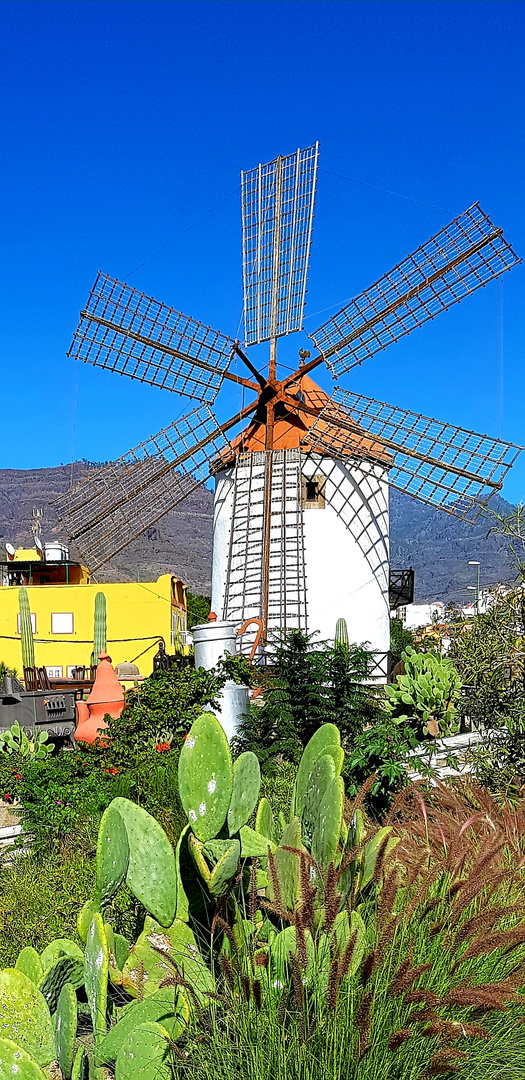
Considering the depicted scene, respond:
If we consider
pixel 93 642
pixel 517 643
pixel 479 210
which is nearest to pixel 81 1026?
pixel 517 643

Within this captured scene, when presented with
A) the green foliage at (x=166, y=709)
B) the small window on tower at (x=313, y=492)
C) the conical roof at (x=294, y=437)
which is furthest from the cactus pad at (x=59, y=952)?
the conical roof at (x=294, y=437)

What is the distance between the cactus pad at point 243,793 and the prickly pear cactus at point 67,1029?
29.6 inches

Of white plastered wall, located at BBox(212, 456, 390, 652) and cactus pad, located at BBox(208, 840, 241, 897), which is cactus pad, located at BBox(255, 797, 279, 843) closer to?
cactus pad, located at BBox(208, 840, 241, 897)

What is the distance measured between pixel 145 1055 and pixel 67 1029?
319mm

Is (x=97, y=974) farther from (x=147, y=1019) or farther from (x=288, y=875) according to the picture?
(x=288, y=875)

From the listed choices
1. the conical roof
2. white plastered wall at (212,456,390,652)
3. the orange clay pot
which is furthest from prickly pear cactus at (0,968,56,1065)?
the conical roof

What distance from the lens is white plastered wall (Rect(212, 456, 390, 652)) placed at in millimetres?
14844

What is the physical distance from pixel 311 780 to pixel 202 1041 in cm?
86

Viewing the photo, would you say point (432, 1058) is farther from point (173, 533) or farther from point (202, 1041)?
point (173, 533)

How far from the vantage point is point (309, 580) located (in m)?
14.9

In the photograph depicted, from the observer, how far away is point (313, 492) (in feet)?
50.1

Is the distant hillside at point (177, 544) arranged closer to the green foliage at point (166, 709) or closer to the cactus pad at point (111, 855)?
the green foliage at point (166, 709)

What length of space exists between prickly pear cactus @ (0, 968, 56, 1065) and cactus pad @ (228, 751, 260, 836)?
79 centimetres

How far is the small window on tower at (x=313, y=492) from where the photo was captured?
15109 mm
